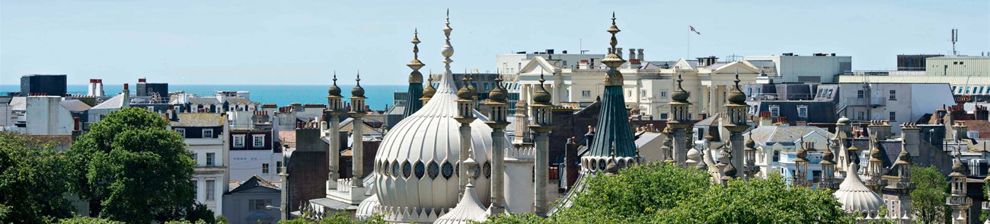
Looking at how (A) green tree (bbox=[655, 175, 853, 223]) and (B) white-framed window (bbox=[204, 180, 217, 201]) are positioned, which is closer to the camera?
(A) green tree (bbox=[655, 175, 853, 223])

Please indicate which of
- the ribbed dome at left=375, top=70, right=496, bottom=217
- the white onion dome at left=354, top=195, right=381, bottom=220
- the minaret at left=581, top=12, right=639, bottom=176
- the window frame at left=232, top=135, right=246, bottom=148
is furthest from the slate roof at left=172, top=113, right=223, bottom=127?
the minaret at left=581, top=12, right=639, bottom=176

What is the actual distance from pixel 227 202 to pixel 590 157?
5076cm

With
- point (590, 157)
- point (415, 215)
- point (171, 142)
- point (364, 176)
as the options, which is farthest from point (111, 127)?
point (590, 157)

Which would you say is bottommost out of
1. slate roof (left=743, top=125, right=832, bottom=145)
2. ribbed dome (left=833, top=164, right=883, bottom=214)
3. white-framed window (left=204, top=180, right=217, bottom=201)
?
white-framed window (left=204, top=180, right=217, bottom=201)

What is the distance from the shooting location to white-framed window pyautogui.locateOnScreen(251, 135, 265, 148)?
568 feet

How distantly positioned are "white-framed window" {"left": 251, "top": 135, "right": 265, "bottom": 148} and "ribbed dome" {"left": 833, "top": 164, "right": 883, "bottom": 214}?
58.1 metres

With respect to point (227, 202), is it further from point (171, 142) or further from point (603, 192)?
point (603, 192)

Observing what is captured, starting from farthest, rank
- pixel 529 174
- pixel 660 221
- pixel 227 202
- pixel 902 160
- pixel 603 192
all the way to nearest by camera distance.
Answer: pixel 227 202 → pixel 902 160 → pixel 529 174 → pixel 603 192 → pixel 660 221

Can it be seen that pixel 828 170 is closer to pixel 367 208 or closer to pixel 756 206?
pixel 367 208

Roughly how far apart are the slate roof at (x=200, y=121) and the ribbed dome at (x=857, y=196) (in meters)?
48.4

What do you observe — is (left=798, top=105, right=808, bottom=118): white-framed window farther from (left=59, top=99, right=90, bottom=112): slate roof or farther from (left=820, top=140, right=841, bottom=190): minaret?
(left=820, top=140, right=841, bottom=190): minaret

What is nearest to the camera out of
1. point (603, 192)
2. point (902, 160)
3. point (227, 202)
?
point (603, 192)

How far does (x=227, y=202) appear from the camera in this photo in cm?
15775

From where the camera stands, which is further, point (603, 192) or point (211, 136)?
point (211, 136)
